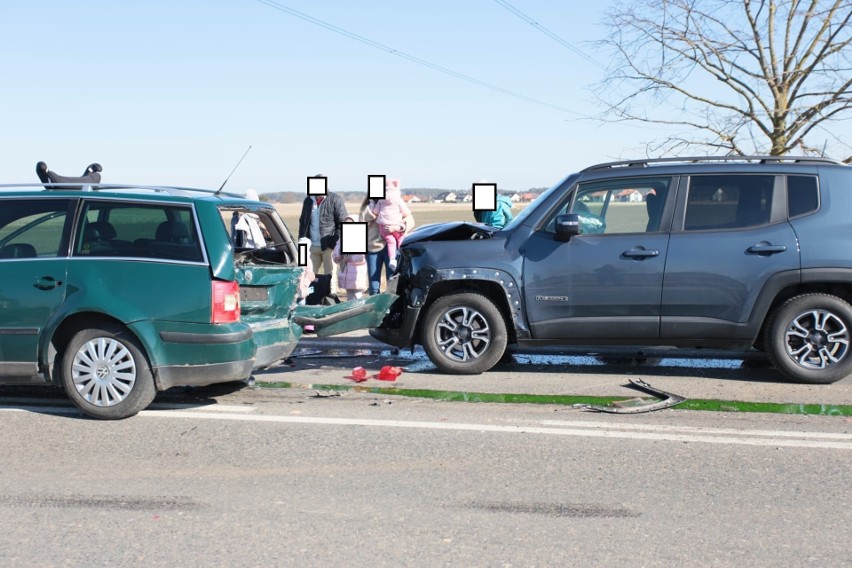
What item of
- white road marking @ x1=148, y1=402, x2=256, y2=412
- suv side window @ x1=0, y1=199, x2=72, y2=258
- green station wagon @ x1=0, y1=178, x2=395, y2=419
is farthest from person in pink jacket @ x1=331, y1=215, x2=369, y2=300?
suv side window @ x1=0, y1=199, x2=72, y2=258

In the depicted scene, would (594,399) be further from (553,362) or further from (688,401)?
(553,362)

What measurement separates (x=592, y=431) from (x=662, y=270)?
2.19 meters

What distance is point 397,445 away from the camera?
6.15 metres

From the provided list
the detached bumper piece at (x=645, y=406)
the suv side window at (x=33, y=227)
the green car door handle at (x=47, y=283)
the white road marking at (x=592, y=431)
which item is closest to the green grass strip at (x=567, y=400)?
the detached bumper piece at (x=645, y=406)

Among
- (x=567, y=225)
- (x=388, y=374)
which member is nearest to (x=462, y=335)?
(x=388, y=374)

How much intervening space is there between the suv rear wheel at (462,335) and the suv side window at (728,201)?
1.90m

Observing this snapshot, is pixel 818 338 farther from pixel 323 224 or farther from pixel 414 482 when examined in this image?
pixel 323 224

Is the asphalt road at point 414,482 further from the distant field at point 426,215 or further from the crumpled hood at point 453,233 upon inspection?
the distant field at point 426,215

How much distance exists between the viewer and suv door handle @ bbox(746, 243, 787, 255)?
26.3 feet

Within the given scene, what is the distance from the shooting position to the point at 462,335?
855 centimetres

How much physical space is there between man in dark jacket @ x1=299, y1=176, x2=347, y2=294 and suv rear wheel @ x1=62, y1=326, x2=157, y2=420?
6198 millimetres

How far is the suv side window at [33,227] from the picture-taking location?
6.99m

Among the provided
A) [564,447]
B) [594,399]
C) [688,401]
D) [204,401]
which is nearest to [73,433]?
[204,401]

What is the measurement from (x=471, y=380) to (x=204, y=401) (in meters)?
2.28
